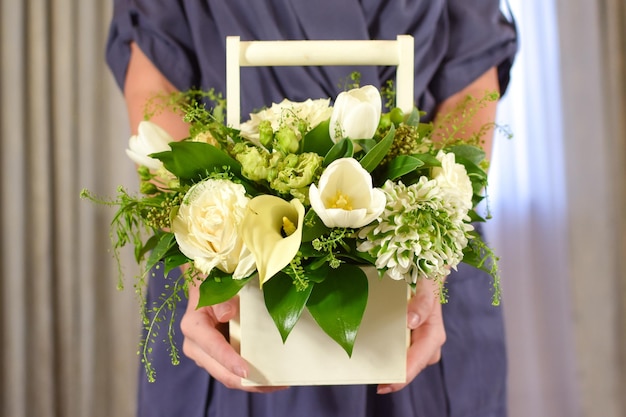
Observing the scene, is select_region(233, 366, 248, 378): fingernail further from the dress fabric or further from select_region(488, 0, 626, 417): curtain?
select_region(488, 0, 626, 417): curtain

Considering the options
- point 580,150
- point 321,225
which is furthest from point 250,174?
point 580,150

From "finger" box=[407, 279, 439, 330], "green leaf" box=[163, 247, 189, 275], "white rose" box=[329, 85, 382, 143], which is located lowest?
"finger" box=[407, 279, 439, 330]

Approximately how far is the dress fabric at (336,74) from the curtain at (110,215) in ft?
2.09

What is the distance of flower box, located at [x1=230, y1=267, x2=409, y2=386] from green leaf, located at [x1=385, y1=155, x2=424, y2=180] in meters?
0.10

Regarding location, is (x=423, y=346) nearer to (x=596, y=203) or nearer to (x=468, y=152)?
(x=468, y=152)

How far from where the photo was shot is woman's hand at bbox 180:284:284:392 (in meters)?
0.64

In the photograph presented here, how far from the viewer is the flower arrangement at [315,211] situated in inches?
21.0

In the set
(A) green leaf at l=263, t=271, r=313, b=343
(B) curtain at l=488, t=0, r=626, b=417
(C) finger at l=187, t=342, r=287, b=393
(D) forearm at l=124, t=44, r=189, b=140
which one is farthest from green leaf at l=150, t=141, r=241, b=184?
(B) curtain at l=488, t=0, r=626, b=417

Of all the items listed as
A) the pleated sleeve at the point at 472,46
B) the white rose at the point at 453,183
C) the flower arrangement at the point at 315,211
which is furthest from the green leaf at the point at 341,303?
the pleated sleeve at the point at 472,46

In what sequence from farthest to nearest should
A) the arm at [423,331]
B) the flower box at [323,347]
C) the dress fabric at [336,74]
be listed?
the dress fabric at [336,74]
the arm at [423,331]
the flower box at [323,347]

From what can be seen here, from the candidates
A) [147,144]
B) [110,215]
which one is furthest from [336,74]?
[110,215]

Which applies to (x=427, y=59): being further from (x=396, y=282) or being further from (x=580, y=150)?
(x=580, y=150)

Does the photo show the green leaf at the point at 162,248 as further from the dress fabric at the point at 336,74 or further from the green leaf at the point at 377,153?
the dress fabric at the point at 336,74

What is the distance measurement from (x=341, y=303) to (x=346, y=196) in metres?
0.10
